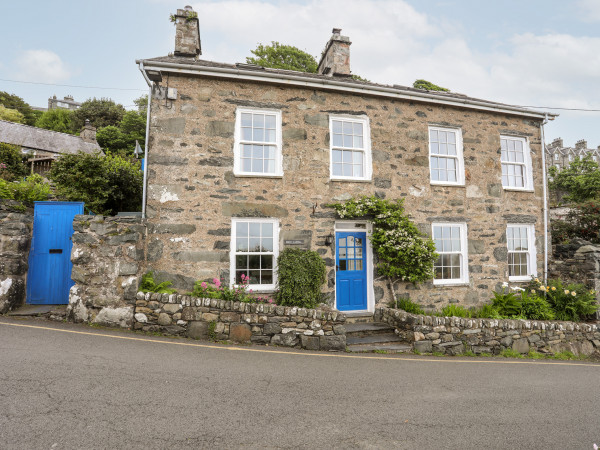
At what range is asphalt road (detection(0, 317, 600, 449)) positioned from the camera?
3.73 m

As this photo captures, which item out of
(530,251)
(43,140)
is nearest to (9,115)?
(43,140)

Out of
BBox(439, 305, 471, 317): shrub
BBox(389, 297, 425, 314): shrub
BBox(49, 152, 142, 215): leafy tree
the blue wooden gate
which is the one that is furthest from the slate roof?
BBox(439, 305, 471, 317): shrub

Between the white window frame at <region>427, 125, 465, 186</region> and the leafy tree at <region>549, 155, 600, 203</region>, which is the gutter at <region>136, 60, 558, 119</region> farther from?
the leafy tree at <region>549, 155, 600, 203</region>

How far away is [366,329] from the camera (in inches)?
348

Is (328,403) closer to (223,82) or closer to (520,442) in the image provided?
(520,442)

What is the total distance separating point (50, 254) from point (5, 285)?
110 centimetres

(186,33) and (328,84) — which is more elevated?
(186,33)

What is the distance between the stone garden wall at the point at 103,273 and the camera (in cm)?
744

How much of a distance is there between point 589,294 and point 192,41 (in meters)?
14.5

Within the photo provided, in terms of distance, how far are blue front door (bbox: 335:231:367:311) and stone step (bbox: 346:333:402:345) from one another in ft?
4.34

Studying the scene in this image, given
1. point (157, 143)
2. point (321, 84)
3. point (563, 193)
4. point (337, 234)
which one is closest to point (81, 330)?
point (157, 143)

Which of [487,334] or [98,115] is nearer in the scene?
[487,334]

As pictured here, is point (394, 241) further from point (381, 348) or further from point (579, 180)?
point (579, 180)

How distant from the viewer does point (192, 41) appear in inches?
389
